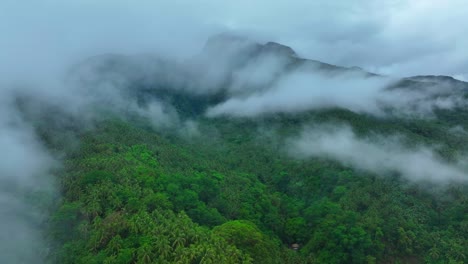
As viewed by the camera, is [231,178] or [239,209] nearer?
[239,209]

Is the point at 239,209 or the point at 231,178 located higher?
the point at 231,178

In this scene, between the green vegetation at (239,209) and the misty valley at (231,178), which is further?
the misty valley at (231,178)

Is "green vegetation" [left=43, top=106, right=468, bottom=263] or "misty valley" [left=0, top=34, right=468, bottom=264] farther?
"misty valley" [left=0, top=34, right=468, bottom=264]

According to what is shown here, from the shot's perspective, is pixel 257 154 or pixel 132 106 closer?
pixel 257 154

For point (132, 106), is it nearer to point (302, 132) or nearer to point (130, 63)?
point (130, 63)

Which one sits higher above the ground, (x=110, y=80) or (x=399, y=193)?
(x=110, y=80)

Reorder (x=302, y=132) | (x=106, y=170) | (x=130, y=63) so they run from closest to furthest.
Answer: (x=106, y=170) → (x=302, y=132) → (x=130, y=63)

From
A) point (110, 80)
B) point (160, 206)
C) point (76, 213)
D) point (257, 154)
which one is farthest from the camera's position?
point (110, 80)

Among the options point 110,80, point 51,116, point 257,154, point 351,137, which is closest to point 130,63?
point 110,80
